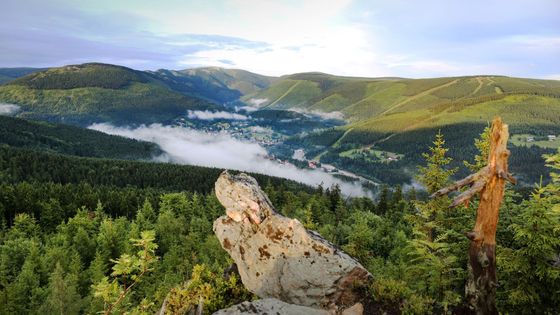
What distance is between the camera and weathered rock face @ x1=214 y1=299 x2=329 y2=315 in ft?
50.4

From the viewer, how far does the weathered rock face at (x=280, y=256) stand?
719 inches

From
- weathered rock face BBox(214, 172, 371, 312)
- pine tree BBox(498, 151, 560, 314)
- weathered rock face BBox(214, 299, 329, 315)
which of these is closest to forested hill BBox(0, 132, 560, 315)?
pine tree BBox(498, 151, 560, 314)

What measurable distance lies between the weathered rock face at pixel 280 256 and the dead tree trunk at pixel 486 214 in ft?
18.5

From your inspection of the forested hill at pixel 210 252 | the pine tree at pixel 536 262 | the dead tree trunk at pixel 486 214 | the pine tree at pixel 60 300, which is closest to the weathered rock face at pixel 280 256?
the forested hill at pixel 210 252

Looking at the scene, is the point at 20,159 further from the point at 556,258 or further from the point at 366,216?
the point at 556,258

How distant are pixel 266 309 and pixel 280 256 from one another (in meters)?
4.43

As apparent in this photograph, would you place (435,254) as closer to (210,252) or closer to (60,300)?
(60,300)

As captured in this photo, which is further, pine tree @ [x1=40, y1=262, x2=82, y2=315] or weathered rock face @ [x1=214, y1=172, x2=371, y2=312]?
pine tree @ [x1=40, y1=262, x2=82, y2=315]

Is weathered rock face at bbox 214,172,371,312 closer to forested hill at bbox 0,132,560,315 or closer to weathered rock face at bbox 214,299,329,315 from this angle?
forested hill at bbox 0,132,560,315

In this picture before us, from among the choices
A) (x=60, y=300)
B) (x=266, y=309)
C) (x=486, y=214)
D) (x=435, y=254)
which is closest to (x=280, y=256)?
(x=266, y=309)

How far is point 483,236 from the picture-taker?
13953 mm

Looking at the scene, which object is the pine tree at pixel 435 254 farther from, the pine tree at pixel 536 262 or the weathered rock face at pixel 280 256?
the weathered rock face at pixel 280 256

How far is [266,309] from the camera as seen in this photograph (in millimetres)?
15586

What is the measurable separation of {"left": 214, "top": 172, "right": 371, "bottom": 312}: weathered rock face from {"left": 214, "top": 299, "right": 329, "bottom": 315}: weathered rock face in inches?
80.9
